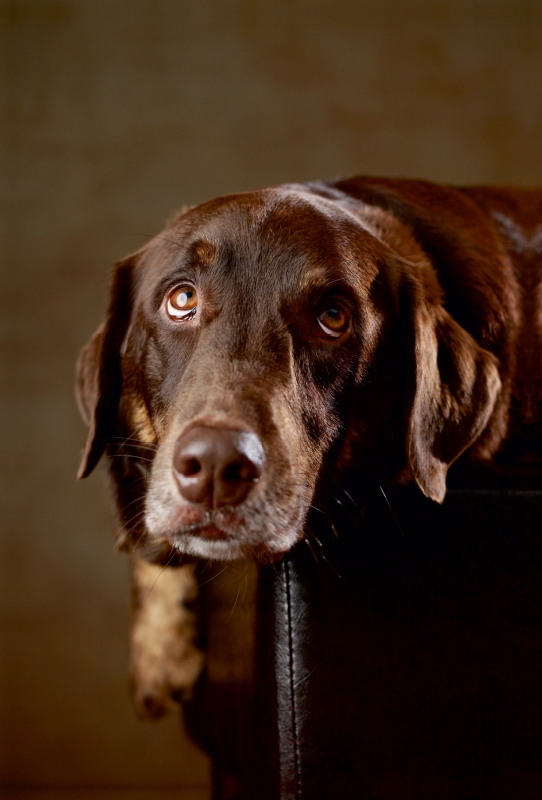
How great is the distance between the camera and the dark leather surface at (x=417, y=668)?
1121 millimetres

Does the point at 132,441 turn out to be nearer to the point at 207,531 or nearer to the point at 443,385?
the point at 207,531

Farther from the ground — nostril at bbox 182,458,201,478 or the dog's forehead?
the dog's forehead

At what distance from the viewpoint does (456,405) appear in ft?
5.24

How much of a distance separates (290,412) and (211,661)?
2.87 feet

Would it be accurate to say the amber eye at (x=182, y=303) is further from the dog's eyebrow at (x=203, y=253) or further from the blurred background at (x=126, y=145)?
the blurred background at (x=126, y=145)

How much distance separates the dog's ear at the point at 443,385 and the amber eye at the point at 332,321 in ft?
0.65

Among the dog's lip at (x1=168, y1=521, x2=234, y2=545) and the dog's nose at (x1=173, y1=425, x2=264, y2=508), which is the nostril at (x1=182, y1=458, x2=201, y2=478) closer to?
the dog's nose at (x1=173, y1=425, x2=264, y2=508)

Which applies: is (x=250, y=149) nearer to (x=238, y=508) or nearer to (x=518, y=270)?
(x=518, y=270)

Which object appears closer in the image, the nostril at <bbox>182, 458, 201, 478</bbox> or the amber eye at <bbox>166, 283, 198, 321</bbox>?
the nostril at <bbox>182, 458, 201, 478</bbox>

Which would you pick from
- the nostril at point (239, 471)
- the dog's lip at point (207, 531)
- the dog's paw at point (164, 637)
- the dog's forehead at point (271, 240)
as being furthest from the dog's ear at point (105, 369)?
the nostril at point (239, 471)

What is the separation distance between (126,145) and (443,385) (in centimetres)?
265

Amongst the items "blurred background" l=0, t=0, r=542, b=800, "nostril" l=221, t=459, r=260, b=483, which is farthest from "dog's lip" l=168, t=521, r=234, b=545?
"blurred background" l=0, t=0, r=542, b=800

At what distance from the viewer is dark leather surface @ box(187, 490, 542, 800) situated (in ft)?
3.68

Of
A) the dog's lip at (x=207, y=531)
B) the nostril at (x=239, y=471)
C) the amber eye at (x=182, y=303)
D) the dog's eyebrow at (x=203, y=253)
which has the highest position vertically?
the dog's eyebrow at (x=203, y=253)
